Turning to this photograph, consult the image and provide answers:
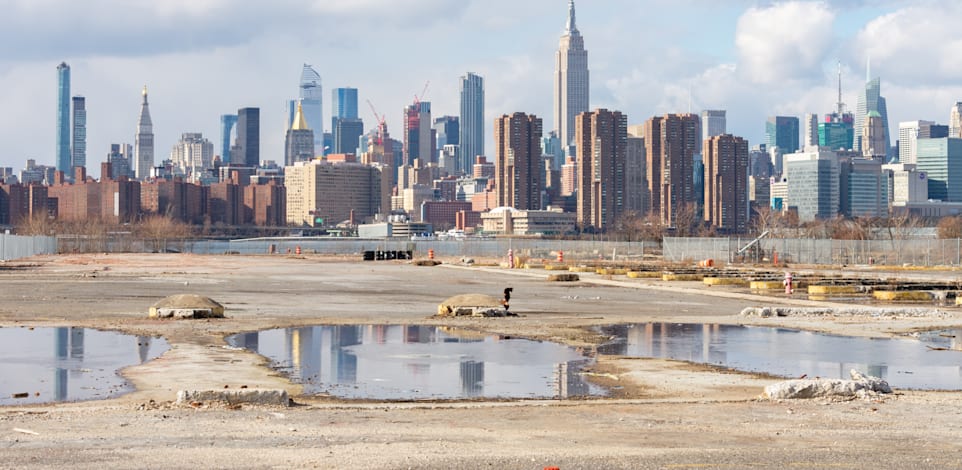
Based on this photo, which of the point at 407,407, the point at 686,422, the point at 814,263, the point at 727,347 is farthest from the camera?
the point at 814,263

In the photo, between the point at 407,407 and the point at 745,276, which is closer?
the point at 407,407

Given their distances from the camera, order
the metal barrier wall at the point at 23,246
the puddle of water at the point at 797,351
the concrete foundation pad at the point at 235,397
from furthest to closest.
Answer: the metal barrier wall at the point at 23,246, the puddle of water at the point at 797,351, the concrete foundation pad at the point at 235,397

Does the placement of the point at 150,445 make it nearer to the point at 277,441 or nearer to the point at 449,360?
the point at 277,441

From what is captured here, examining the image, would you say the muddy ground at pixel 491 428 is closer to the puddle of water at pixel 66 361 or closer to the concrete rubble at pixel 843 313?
the puddle of water at pixel 66 361

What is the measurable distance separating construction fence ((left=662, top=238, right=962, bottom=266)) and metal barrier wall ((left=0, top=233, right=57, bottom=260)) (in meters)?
55.1

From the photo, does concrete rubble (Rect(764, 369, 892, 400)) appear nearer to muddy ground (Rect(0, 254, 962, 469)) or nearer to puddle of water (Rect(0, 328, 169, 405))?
muddy ground (Rect(0, 254, 962, 469))

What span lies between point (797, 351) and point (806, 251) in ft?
265

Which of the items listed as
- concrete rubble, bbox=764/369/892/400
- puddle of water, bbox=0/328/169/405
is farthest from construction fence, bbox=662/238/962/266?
concrete rubble, bbox=764/369/892/400

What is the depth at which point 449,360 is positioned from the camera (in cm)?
2394

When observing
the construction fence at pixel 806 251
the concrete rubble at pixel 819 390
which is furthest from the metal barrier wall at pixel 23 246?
the concrete rubble at pixel 819 390

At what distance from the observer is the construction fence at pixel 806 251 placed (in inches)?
3964

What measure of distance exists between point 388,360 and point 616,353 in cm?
482

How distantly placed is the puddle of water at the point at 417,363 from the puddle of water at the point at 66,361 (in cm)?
263

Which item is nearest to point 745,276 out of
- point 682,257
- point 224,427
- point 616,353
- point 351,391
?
point 682,257
